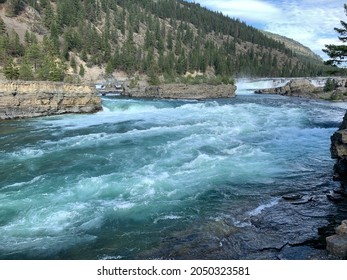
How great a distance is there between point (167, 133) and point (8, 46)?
7426 centimetres

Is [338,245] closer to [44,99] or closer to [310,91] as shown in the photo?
[44,99]

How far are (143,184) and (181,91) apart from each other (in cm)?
6348

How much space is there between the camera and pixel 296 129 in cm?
3522

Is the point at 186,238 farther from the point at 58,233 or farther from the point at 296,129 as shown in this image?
the point at 296,129

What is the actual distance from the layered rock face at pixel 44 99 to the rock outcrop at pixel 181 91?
30.3 metres

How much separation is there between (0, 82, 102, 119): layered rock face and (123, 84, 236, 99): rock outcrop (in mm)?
30302

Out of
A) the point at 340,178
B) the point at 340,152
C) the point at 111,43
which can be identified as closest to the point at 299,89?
the point at 340,178

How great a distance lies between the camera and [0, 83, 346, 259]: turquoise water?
1238 cm

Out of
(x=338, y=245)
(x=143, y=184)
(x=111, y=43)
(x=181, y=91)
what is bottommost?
(x=143, y=184)

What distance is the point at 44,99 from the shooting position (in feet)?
148

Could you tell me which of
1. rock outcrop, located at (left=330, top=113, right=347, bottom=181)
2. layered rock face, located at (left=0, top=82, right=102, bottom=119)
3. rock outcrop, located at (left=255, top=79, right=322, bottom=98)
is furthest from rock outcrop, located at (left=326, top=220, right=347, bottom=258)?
rock outcrop, located at (left=255, top=79, right=322, bottom=98)

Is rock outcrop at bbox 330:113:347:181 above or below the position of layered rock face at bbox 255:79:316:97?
below

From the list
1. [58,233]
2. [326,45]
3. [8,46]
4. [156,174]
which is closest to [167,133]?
[156,174]

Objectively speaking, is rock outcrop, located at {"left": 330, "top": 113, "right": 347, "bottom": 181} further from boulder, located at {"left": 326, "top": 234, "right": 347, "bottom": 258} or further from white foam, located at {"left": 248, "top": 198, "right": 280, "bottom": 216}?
boulder, located at {"left": 326, "top": 234, "right": 347, "bottom": 258}
